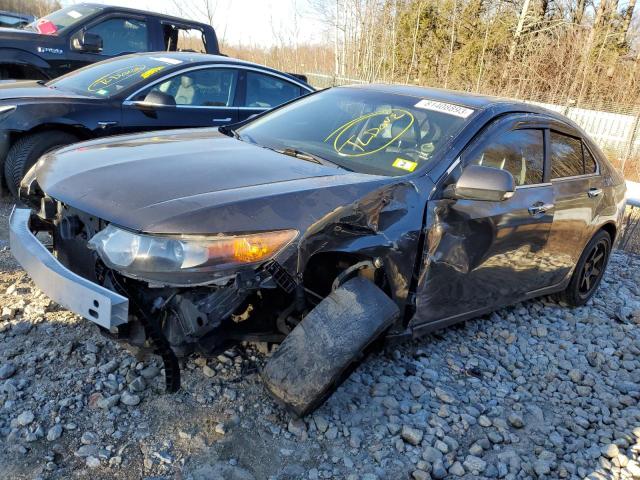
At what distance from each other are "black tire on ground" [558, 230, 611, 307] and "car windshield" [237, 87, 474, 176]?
1957 mm

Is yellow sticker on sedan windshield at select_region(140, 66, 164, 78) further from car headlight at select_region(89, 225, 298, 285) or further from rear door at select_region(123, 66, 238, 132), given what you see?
car headlight at select_region(89, 225, 298, 285)

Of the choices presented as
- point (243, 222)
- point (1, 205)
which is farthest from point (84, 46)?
point (243, 222)

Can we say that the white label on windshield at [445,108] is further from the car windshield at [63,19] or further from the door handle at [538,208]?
the car windshield at [63,19]

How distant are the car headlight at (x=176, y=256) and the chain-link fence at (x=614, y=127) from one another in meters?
11.6

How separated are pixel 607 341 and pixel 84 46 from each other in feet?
22.1

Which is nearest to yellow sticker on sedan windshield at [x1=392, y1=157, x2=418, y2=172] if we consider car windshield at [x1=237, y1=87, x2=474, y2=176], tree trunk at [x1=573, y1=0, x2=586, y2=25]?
car windshield at [x1=237, y1=87, x2=474, y2=176]

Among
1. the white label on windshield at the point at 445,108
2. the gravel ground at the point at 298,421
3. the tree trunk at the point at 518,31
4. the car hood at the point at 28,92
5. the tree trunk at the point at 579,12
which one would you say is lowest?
the gravel ground at the point at 298,421

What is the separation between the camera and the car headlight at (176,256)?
2.17m

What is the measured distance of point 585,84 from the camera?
17.7 metres

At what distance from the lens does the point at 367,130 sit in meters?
3.33

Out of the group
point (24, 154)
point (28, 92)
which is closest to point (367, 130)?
point (24, 154)

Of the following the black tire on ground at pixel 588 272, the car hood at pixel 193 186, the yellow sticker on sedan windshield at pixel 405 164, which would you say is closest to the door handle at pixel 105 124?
the car hood at pixel 193 186

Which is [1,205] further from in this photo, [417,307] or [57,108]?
[417,307]

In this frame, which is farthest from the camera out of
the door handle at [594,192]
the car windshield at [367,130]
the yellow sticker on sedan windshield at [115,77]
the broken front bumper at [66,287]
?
the yellow sticker on sedan windshield at [115,77]
